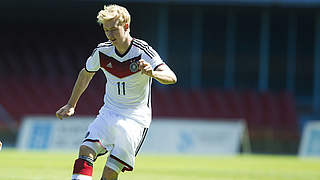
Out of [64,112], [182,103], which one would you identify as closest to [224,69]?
[182,103]

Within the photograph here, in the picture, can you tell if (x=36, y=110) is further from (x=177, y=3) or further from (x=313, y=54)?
(x=313, y=54)

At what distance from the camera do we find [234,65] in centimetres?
3108

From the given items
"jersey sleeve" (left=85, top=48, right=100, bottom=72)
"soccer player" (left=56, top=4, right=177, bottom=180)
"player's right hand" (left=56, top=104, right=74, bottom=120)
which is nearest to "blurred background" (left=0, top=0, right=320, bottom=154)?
"jersey sleeve" (left=85, top=48, right=100, bottom=72)

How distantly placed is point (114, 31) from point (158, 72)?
54 cm

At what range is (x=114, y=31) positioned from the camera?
22.2 ft

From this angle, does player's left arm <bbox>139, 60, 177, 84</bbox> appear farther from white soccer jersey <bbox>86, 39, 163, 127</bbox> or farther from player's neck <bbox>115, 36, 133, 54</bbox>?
player's neck <bbox>115, 36, 133, 54</bbox>

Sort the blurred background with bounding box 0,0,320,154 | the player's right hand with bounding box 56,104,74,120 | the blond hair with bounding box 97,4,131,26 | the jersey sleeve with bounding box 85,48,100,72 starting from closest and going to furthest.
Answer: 1. the blond hair with bounding box 97,4,131,26
2. the player's right hand with bounding box 56,104,74,120
3. the jersey sleeve with bounding box 85,48,100,72
4. the blurred background with bounding box 0,0,320,154

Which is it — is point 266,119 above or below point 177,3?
below

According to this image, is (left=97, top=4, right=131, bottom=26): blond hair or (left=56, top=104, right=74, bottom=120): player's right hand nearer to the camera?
(left=97, top=4, right=131, bottom=26): blond hair

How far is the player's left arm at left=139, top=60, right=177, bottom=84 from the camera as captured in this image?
6301mm

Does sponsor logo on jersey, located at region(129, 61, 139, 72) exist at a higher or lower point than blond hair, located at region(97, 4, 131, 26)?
lower

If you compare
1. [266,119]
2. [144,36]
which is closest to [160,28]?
[144,36]

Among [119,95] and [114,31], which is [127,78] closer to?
[119,95]

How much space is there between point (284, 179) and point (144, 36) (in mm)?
19388
